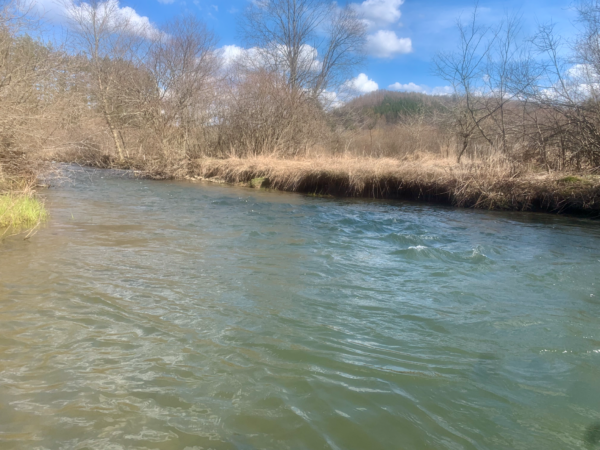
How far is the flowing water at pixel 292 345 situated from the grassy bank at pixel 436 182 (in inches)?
197

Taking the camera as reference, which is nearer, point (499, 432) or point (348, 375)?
point (499, 432)

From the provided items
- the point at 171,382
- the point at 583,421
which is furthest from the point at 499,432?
the point at 171,382

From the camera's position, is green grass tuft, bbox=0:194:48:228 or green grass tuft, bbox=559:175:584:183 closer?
green grass tuft, bbox=0:194:48:228

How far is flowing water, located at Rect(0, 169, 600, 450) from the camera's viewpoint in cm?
203

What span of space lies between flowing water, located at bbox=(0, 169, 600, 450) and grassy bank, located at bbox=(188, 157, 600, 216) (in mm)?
4997

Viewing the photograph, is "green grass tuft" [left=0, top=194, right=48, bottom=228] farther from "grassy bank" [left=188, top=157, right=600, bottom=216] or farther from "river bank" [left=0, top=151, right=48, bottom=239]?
"grassy bank" [left=188, top=157, right=600, bottom=216]

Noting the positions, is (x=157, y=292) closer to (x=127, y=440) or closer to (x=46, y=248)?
(x=127, y=440)

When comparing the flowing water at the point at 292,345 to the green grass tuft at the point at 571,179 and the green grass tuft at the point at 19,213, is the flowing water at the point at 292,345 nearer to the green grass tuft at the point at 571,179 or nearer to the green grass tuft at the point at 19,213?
the green grass tuft at the point at 19,213

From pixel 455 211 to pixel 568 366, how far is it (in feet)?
26.9

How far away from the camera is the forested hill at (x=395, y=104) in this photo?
22.1 metres

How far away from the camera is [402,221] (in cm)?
863

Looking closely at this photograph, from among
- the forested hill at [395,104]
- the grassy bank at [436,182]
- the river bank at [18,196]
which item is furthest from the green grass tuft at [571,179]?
the river bank at [18,196]

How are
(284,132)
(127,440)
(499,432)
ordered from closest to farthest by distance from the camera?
(127,440) → (499,432) → (284,132)

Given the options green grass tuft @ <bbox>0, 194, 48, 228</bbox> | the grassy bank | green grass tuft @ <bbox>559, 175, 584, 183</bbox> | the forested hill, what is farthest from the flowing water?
the forested hill
